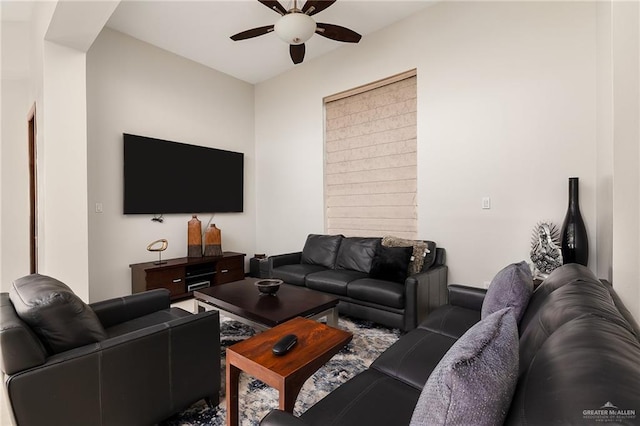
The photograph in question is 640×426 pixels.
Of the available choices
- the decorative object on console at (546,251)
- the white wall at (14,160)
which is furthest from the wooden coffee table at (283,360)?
the white wall at (14,160)

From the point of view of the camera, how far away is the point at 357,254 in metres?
3.52

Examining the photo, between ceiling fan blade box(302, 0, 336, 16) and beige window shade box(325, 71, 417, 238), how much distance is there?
1.38 metres

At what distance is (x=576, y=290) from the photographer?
1180 mm

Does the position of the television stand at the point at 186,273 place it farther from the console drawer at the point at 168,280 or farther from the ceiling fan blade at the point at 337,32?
the ceiling fan blade at the point at 337,32

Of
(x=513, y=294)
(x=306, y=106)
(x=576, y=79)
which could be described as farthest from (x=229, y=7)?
(x=513, y=294)

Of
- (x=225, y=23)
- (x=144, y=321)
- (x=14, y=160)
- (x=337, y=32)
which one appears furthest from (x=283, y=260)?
(x=14, y=160)

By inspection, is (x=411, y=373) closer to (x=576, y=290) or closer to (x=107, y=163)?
(x=576, y=290)

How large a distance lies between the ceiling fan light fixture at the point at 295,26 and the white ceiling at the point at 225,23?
2.75 feet

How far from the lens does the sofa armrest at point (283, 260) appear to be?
12.0 ft

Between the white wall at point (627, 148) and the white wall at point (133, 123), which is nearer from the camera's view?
the white wall at point (627, 148)

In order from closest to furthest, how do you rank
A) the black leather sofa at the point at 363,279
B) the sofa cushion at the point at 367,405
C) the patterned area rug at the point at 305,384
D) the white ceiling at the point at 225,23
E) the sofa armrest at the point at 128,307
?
1. the sofa cushion at the point at 367,405
2. the patterned area rug at the point at 305,384
3. the sofa armrest at the point at 128,307
4. the black leather sofa at the point at 363,279
5. the white ceiling at the point at 225,23

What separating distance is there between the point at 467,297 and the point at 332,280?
1.33 meters

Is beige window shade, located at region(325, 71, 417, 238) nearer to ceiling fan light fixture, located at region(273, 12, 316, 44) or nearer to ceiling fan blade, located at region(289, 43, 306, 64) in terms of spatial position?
ceiling fan blade, located at region(289, 43, 306, 64)

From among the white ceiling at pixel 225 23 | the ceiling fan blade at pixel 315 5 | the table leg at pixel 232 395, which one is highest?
the white ceiling at pixel 225 23
